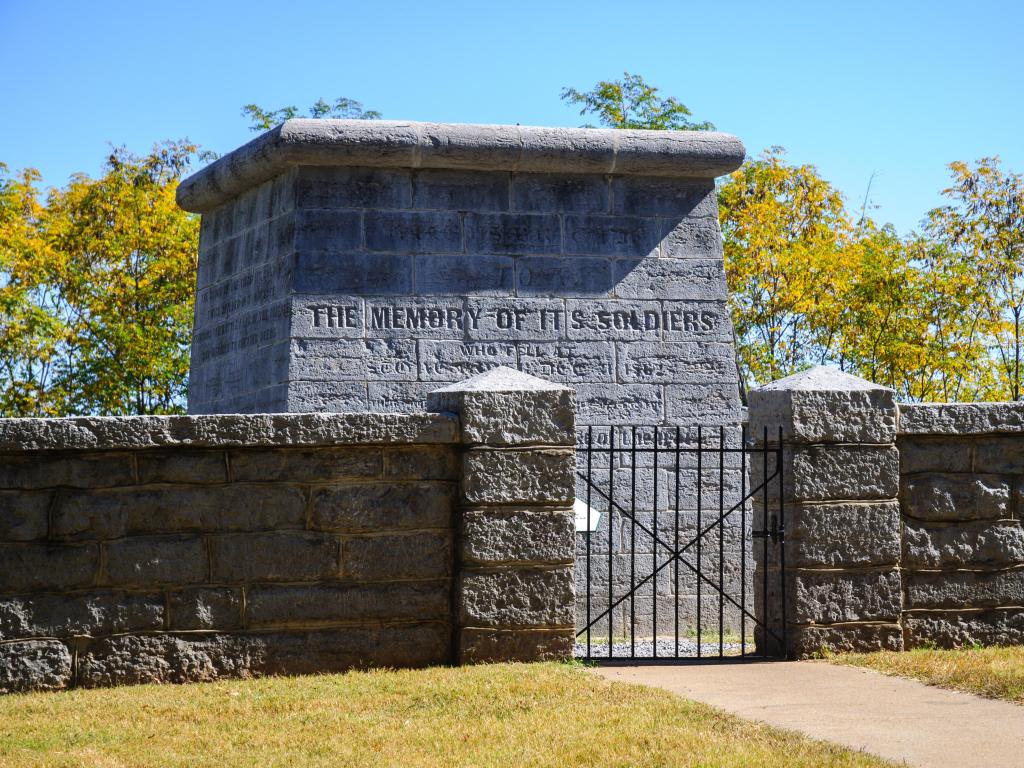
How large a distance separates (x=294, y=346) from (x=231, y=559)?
2812 millimetres

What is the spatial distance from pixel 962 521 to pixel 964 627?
2.05ft

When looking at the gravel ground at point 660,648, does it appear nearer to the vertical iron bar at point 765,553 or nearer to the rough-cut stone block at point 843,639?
the vertical iron bar at point 765,553

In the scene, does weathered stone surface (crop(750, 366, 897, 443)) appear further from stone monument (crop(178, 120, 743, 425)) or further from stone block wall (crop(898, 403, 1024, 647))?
stone monument (crop(178, 120, 743, 425))

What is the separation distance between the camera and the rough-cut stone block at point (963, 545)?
25.4 feet

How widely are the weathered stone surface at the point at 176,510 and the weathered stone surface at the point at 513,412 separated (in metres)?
0.98

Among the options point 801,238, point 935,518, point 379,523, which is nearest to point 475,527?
point 379,523

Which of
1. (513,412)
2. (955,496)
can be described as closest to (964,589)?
(955,496)

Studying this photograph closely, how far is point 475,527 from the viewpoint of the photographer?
707cm

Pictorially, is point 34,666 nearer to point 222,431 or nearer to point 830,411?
point 222,431

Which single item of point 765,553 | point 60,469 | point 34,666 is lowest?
point 34,666

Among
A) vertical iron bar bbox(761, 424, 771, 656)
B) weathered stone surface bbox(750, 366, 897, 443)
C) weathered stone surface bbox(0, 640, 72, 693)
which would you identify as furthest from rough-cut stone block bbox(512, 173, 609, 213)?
weathered stone surface bbox(0, 640, 72, 693)

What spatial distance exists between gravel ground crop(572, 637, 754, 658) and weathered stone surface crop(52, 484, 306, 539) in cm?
214

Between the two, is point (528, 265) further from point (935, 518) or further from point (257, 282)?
point (935, 518)

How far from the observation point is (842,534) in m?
7.54
